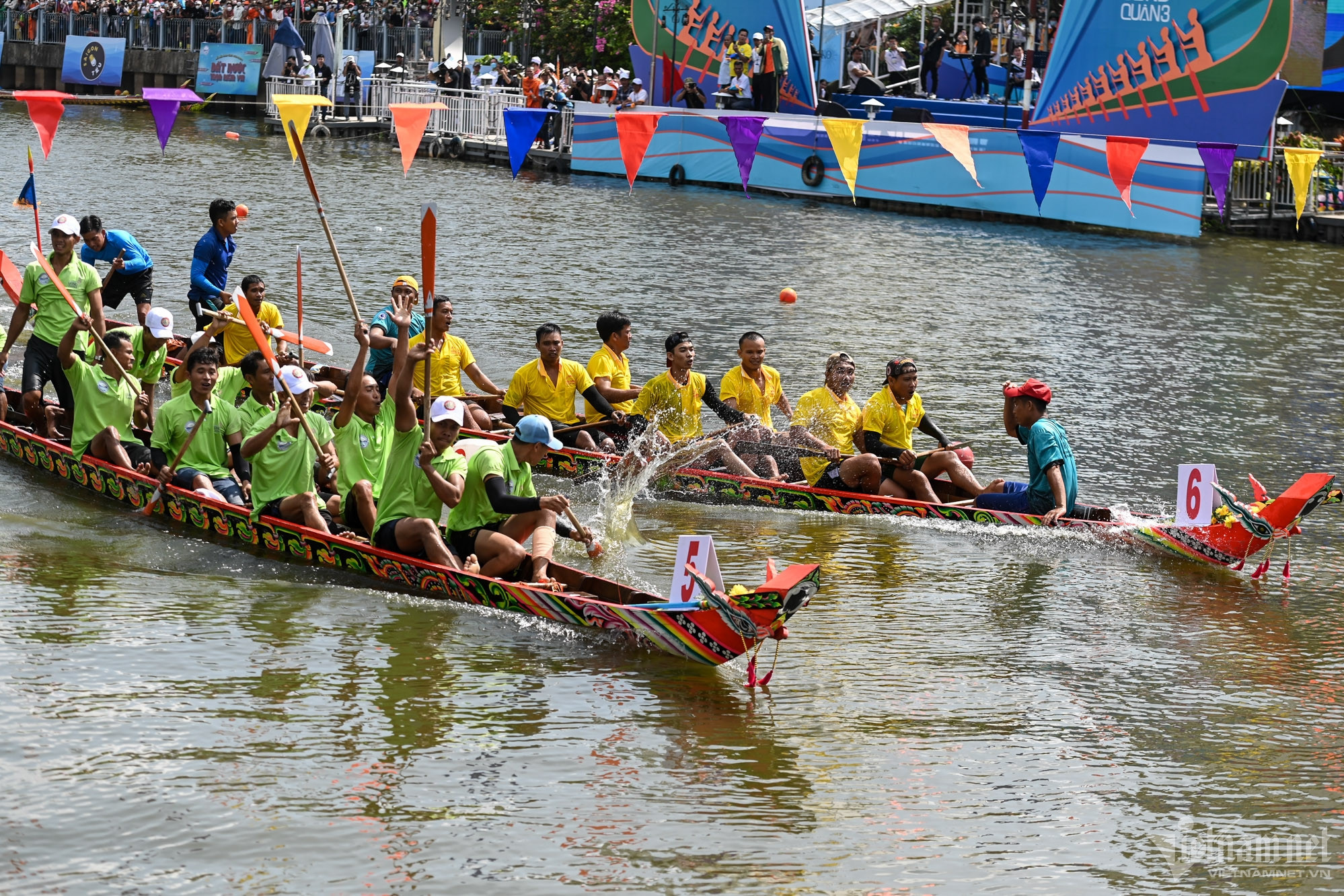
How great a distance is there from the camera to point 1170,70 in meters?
28.8

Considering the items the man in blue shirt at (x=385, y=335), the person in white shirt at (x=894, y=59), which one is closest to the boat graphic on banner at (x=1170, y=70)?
the person in white shirt at (x=894, y=59)

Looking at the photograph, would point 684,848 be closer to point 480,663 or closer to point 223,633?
point 480,663

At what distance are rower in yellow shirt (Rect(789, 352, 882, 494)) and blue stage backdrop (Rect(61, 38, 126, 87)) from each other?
42.4 metres

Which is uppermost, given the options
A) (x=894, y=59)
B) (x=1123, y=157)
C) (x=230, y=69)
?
(x=894, y=59)

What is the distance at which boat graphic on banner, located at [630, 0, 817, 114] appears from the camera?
34031 mm

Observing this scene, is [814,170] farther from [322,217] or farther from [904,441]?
[322,217]

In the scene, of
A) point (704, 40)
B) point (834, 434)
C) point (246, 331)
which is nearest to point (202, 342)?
point (246, 331)

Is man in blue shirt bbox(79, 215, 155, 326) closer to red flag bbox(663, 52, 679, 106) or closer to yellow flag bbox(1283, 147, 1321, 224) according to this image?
yellow flag bbox(1283, 147, 1321, 224)

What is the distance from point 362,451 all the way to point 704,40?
27.2m

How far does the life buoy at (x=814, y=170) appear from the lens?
3212cm

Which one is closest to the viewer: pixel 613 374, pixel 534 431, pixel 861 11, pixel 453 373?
pixel 534 431

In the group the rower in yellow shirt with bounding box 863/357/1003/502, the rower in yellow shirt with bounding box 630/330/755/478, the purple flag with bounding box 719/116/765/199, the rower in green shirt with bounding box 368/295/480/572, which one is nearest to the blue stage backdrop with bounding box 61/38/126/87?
the purple flag with bounding box 719/116/765/199

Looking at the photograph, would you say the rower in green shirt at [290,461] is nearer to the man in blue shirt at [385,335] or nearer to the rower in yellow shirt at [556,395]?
the man in blue shirt at [385,335]

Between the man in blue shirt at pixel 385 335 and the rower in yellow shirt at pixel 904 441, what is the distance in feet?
12.7
